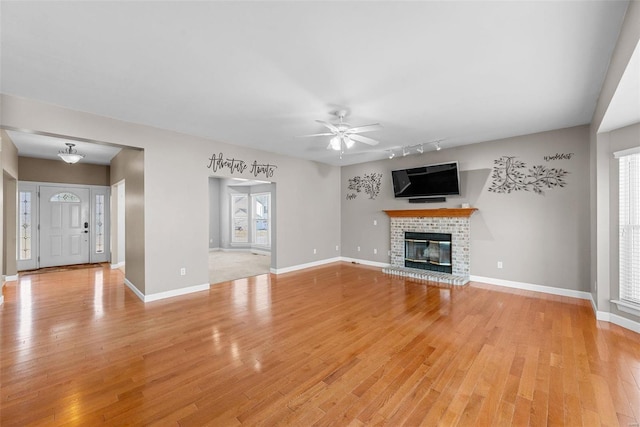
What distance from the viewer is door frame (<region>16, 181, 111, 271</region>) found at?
632cm

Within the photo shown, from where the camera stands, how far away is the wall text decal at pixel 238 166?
16.4 feet

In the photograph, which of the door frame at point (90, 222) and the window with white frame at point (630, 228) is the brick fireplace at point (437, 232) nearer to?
the window with white frame at point (630, 228)

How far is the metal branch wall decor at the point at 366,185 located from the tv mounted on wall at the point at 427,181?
60 centimetres

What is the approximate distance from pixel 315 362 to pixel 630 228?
394cm

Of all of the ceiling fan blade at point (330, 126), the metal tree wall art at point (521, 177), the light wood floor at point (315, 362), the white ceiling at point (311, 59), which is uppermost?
the white ceiling at point (311, 59)

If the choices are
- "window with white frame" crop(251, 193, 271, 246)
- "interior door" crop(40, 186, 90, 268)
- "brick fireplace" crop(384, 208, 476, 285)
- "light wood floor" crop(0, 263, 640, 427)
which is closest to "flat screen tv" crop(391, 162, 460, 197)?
"brick fireplace" crop(384, 208, 476, 285)

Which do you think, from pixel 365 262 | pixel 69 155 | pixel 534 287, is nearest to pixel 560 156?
pixel 534 287

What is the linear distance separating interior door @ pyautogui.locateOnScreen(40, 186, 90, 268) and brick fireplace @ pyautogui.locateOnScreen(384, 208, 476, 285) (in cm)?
791

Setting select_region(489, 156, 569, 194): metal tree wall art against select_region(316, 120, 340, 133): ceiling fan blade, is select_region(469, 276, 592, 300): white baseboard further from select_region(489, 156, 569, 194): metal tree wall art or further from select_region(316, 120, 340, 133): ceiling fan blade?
select_region(316, 120, 340, 133): ceiling fan blade

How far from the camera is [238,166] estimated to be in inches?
211

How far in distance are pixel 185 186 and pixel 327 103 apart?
9.46 feet

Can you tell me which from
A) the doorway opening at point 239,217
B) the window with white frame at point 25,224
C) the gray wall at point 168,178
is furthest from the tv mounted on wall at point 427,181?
the window with white frame at point 25,224

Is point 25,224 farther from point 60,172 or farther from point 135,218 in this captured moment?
point 135,218

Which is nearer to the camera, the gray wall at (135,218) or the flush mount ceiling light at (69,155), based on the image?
the gray wall at (135,218)
